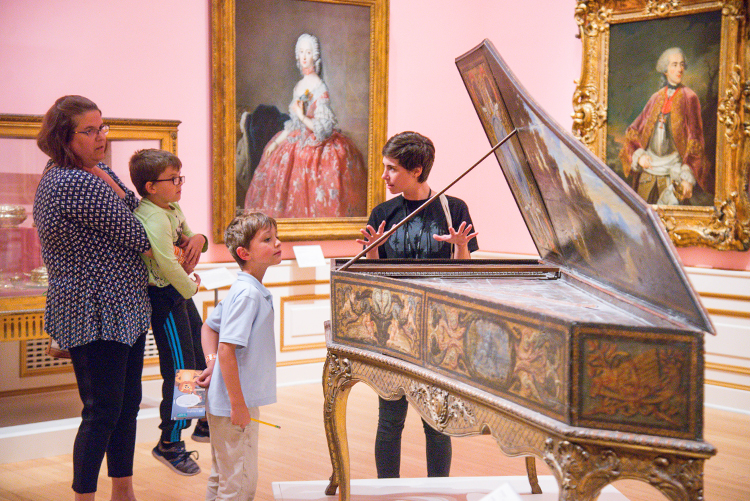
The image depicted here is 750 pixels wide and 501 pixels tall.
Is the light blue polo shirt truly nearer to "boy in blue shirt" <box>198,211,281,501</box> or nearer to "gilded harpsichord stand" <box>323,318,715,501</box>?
"boy in blue shirt" <box>198,211,281,501</box>

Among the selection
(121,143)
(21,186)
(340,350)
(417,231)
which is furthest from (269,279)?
(340,350)

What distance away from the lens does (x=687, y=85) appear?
562 centimetres

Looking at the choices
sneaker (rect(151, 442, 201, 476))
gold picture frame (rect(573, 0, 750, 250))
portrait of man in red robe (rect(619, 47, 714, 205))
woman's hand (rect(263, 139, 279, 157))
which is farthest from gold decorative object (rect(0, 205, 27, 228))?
portrait of man in red robe (rect(619, 47, 714, 205))

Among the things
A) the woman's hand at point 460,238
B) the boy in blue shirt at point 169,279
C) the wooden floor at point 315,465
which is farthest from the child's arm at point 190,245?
the woman's hand at point 460,238

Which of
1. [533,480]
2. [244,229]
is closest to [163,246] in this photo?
[244,229]

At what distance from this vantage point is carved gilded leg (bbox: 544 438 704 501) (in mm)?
1792

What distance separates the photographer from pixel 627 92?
234 inches

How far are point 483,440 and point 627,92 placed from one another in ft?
9.87

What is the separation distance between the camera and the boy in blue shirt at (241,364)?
8.90 feet

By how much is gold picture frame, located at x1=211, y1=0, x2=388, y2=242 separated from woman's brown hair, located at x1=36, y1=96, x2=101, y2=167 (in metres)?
2.99

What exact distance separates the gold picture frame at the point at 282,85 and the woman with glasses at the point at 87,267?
2929 mm

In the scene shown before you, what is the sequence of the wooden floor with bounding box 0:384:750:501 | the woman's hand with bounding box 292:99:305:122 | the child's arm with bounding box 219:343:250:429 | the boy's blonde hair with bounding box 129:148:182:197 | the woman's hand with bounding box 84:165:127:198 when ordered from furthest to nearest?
1. the woman's hand with bounding box 292:99:305:122
2. the wooden floor with bounding box 0:384:750:501
3. the boy's blonde hair with bounding box 129:148:182:197
4. the woman's hand with bounding box 84:165:127:198
5. the child's arm with bounding box 219:343:250:429

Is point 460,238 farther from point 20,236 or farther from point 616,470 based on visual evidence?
point 20,236

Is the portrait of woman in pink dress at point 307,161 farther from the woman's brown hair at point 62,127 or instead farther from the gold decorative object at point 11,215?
the woman's brown hair at point 62,127
